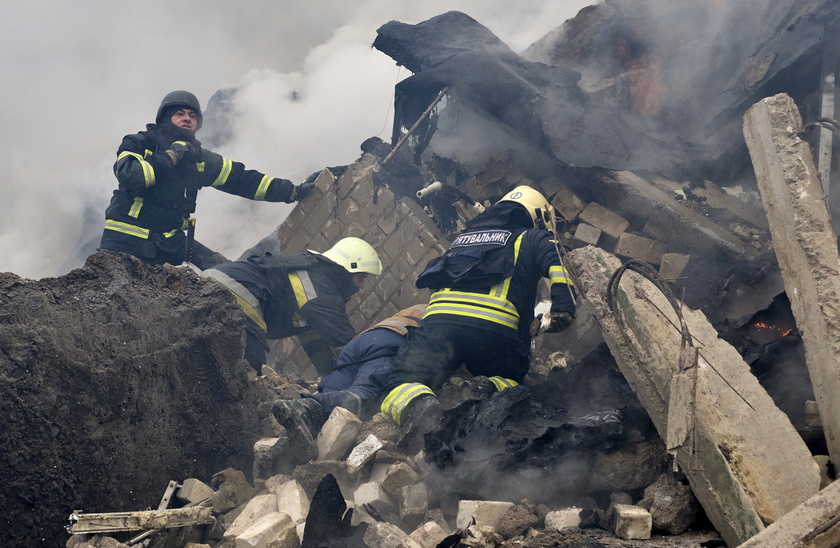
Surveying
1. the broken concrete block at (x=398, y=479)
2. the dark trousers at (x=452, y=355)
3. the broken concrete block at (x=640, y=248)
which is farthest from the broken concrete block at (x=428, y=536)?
the broken concrete block at (x=640, y=248)

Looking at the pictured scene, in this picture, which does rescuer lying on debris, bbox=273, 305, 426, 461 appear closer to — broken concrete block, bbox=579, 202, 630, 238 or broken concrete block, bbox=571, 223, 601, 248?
broken concrete block, bbox=571, 223, 601, 248

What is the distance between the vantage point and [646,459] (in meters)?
2.77

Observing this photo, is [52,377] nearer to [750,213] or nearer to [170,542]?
[170,542]

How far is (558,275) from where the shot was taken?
3.88 metres

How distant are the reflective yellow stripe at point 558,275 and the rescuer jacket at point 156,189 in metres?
3.35

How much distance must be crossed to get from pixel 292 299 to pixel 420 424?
222 centimetres

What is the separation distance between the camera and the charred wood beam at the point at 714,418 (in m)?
2.14

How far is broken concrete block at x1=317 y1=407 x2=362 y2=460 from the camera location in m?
3.50

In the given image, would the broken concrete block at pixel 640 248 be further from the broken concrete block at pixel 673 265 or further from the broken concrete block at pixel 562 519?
the broken concrete block at pixel 562 519

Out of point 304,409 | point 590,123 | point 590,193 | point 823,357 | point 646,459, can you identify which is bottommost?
point 646,459

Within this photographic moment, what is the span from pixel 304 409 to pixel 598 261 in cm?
184

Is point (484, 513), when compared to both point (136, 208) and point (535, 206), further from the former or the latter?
point (136, 208)

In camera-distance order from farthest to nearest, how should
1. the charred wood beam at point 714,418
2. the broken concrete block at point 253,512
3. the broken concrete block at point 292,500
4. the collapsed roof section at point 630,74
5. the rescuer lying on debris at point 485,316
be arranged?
the collapsed roof section at point 630,74, the rescuer lying on debris at point 485,316, the broken concrete block at point 292,500, the broken concrete block at point 253,512, the charred wood beam at point 714,418

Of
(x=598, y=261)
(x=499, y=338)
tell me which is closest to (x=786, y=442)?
(x=598, y=261)
